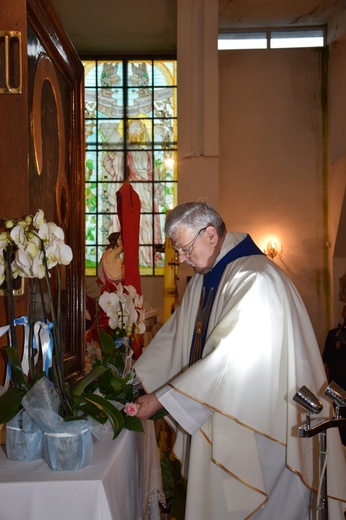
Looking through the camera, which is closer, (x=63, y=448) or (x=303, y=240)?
(x=63, y=448)

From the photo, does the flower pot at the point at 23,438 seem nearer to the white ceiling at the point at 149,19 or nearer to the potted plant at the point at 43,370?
the potted plant at the point at 43,370

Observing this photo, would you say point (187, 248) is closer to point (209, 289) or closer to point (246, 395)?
point (209, 289)

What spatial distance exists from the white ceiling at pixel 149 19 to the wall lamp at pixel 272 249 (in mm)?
4352

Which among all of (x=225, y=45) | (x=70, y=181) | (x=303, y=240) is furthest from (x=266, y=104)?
(x=70, y=181)

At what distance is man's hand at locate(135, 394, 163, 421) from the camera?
3.08 m

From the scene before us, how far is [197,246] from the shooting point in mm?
3496

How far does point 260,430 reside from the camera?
3.30m

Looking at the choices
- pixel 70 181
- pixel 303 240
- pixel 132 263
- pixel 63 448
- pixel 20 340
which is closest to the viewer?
pixel 63 448

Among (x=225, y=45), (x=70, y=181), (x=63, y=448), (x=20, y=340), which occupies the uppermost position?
(x=225, y=45)

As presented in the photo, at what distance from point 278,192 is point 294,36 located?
3208 millimetres

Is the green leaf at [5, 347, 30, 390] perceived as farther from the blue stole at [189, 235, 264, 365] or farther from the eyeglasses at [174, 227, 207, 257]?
the blue stole at [189, 235, 264, 365]

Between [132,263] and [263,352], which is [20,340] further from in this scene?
[132,263]

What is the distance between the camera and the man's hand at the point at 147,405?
121 inches

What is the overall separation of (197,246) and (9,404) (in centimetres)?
144
